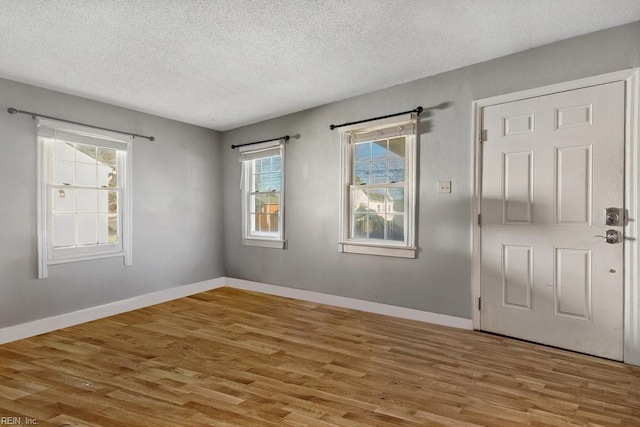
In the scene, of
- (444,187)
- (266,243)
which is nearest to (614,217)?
(444,187)

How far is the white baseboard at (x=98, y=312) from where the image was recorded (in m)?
3.54

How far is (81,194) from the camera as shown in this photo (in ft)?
13.8

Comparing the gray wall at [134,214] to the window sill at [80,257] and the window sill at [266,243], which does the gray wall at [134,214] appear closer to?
the window sill at [80,257]

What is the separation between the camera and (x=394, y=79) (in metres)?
3.90

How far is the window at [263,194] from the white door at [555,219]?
2.70m

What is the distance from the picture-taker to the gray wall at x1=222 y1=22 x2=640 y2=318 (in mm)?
3164

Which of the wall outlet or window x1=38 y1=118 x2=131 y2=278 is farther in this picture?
window x1=38 y1=118 x2=131 y2=278

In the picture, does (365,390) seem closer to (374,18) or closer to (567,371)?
(567,371)

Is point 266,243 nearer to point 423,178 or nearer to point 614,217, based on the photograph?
point 423,178

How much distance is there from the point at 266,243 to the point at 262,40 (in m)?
2.98

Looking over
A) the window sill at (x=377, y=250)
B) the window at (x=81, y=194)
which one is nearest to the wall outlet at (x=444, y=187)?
the window sill at (x=377, y=250)

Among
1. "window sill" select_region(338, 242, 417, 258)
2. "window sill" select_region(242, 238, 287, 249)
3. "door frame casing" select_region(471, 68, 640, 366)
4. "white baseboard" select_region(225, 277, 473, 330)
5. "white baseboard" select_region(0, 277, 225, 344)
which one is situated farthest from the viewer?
"window sill" select_region(242, 238, 287, 249)

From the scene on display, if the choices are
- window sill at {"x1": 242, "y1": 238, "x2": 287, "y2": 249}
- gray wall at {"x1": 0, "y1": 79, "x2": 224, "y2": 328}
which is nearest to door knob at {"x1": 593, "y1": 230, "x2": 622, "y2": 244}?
window sill at {"x1": 242, "y1": 238, "x2": 287, "y2": 249}

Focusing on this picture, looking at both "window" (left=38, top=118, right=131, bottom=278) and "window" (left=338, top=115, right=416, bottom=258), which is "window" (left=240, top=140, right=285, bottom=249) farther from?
"window" (left=38, top=118, right=131, bottom=278)
